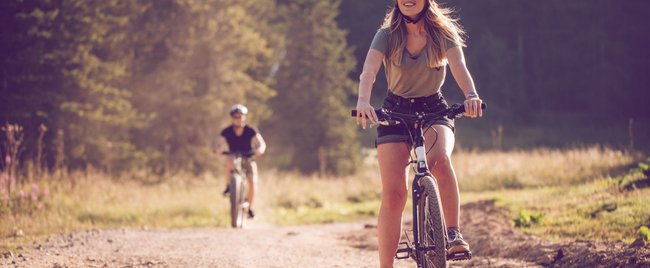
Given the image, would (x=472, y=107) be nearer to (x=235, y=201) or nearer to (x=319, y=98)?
(x=235, y=201)

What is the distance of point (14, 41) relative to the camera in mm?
16656

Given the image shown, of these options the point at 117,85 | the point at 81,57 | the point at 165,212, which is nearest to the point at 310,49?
the point at 117,85

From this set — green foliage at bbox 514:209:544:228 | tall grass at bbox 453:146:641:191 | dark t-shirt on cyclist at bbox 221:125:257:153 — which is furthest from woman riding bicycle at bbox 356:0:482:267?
tall grass at bbox 453:146:641:191

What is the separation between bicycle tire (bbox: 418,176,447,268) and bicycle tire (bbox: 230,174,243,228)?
7061mm

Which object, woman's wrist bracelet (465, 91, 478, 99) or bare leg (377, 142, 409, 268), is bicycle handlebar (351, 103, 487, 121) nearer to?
woman's wrist bracelet (465, 91, 478, 99)

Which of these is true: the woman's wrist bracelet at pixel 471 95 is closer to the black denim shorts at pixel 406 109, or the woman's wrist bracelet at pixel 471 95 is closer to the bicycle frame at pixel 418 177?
the black denim shorts at pixel 406 109

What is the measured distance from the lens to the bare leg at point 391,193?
4.90 meters

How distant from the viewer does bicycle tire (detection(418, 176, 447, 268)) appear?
4.48 metres

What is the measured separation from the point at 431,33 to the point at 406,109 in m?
0.55

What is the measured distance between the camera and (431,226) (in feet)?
15.1

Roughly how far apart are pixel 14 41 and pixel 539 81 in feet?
153

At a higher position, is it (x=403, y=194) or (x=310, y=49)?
(x=310, y=49)

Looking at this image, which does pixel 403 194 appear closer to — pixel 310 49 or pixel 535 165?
pixel 535 165

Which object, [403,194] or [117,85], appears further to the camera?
[117,85]
